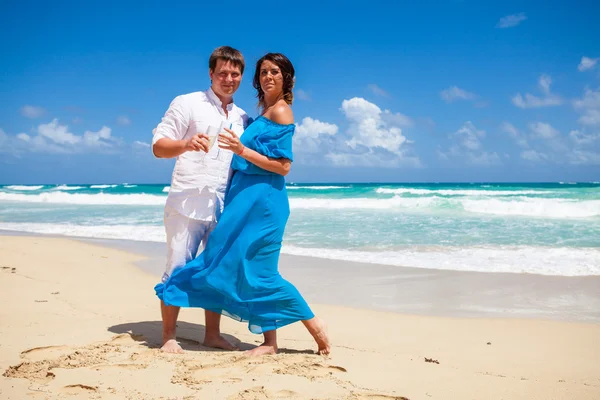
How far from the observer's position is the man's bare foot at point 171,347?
3422 mm

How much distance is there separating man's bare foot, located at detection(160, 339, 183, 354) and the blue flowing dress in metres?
0.33

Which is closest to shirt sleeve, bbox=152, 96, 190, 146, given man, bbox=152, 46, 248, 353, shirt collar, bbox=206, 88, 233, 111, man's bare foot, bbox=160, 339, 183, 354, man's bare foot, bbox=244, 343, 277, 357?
man, bbox=152, 46, 248, 353

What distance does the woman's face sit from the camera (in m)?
3.34

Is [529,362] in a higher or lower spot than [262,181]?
lower

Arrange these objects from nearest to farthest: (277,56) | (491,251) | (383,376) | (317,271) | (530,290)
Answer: (383,376) → (277,56) → (530,290) → (317,271) → (491,251)

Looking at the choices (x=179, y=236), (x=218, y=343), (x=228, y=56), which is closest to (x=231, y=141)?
(x=228, y=56)

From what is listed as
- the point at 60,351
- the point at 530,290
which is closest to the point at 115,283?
the point at 60,351

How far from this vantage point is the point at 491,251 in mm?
9062

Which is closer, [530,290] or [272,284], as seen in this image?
[272,284]

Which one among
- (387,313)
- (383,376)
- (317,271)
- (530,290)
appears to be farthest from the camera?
(317,271)

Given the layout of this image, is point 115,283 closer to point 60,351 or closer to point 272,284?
point 60,351

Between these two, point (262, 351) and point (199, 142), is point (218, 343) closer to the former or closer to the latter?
point (262, 351)

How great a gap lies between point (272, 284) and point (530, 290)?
4.20 meters

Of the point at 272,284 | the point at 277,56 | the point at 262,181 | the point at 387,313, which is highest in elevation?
the point at 277,56
